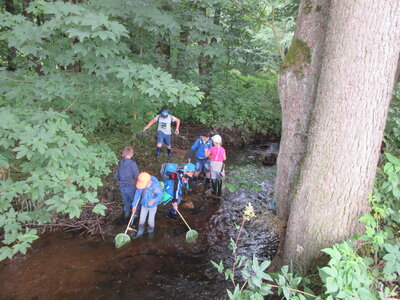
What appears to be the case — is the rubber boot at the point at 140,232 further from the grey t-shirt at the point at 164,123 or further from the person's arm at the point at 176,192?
the grey t-shirt at the point at 164,123

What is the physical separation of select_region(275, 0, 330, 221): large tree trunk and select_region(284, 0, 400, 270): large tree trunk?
0.45m

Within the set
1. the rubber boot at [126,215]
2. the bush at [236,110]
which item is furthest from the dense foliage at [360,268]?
the bush at [236,110]

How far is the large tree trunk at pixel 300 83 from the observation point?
362 centimetres

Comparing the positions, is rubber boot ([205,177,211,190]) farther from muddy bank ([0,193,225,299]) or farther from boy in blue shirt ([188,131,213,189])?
muddy bank ([0,193,225,299])

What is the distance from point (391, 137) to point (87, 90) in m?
5.54

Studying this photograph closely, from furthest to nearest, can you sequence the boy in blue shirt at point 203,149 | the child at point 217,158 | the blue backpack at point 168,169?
the boy in blue shirt at point 203,149 → the child at point 217,158 → the blue backpack at point 168,169

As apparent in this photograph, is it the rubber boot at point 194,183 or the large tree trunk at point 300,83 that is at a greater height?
the large tree trunk at point 300,83

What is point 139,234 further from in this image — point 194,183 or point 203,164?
point 203,164

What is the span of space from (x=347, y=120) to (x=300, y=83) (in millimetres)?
1019

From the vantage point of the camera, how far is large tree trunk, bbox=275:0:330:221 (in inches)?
142

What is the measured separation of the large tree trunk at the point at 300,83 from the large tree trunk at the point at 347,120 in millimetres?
452

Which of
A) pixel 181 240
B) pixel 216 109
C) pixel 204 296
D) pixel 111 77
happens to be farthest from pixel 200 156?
pixel 216 109

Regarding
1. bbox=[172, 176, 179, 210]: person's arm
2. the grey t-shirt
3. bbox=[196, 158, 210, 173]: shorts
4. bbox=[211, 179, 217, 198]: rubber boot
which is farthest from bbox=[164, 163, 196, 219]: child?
the grey t-shirt

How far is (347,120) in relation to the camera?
2.98 meters
